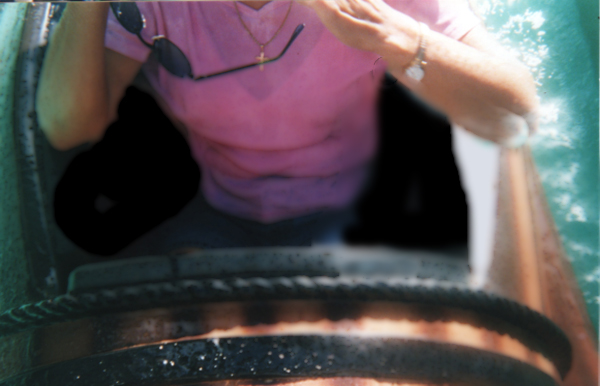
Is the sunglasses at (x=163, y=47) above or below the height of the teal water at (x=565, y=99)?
below

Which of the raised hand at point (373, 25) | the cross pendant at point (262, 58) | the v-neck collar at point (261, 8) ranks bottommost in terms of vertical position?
the cross pendant at point (262, 58)

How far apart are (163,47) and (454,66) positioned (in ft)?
1.81

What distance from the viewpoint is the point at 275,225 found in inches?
34.7

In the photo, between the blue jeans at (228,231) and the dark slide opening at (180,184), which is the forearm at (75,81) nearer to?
the dark slide opening at (180,184)

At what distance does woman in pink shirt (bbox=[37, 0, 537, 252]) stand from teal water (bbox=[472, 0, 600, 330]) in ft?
0.14

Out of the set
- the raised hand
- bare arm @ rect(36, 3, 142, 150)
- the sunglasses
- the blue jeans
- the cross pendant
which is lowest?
the blue jeans

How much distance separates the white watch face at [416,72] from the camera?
808 mm

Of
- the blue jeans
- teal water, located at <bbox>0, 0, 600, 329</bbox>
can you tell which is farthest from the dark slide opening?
teal water, located at <bbox>0, 0, 600, 329</bbox>

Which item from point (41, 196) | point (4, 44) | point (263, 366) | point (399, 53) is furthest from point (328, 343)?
point (4, 44)

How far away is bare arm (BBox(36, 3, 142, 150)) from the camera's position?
2.77 feet

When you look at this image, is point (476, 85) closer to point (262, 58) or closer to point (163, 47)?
point (262, 58)

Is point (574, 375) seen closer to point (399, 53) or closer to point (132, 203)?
point (399, 53)

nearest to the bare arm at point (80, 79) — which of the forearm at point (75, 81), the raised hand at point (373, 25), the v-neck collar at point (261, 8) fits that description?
the forearm at point (75, 81)

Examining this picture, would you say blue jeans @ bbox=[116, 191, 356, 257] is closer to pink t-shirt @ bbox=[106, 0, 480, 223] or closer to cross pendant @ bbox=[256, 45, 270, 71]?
pink t-shirt @ bbox=[106, 0, 480, 223]
